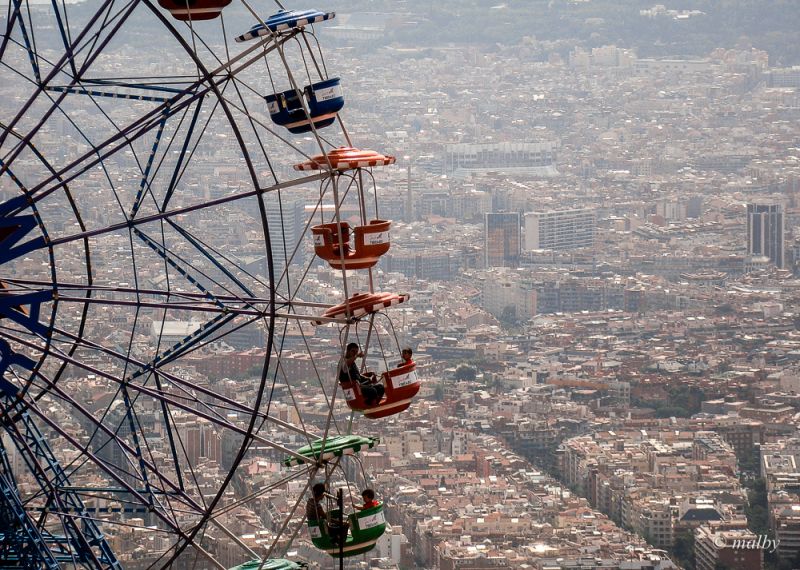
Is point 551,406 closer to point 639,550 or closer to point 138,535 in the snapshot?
point 639,550

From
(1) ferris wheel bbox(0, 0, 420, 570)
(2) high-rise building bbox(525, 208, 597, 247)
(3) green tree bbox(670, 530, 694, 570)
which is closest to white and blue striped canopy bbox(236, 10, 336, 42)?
(1) ferris wheel bbox(0, 0, 420, 570)

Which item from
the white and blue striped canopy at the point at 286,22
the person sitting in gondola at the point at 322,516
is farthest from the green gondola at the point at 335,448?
the white and blue striped canopy at the point at 286,22

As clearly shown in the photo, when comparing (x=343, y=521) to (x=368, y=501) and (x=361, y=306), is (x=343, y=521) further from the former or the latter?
(x=361, y=306)

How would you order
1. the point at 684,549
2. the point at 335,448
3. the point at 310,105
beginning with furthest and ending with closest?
the point at 684,549
the point at 310,105
the point at 335,448

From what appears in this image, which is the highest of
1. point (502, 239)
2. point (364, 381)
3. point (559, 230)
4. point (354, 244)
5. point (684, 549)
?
point (354, 244)

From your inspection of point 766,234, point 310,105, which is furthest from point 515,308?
point 310,105

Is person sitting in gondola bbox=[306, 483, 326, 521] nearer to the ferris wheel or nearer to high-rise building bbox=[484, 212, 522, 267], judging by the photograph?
the ferris wheel

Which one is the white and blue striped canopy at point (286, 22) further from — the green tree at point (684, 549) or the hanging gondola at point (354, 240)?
the green tree at point (684, 549)
